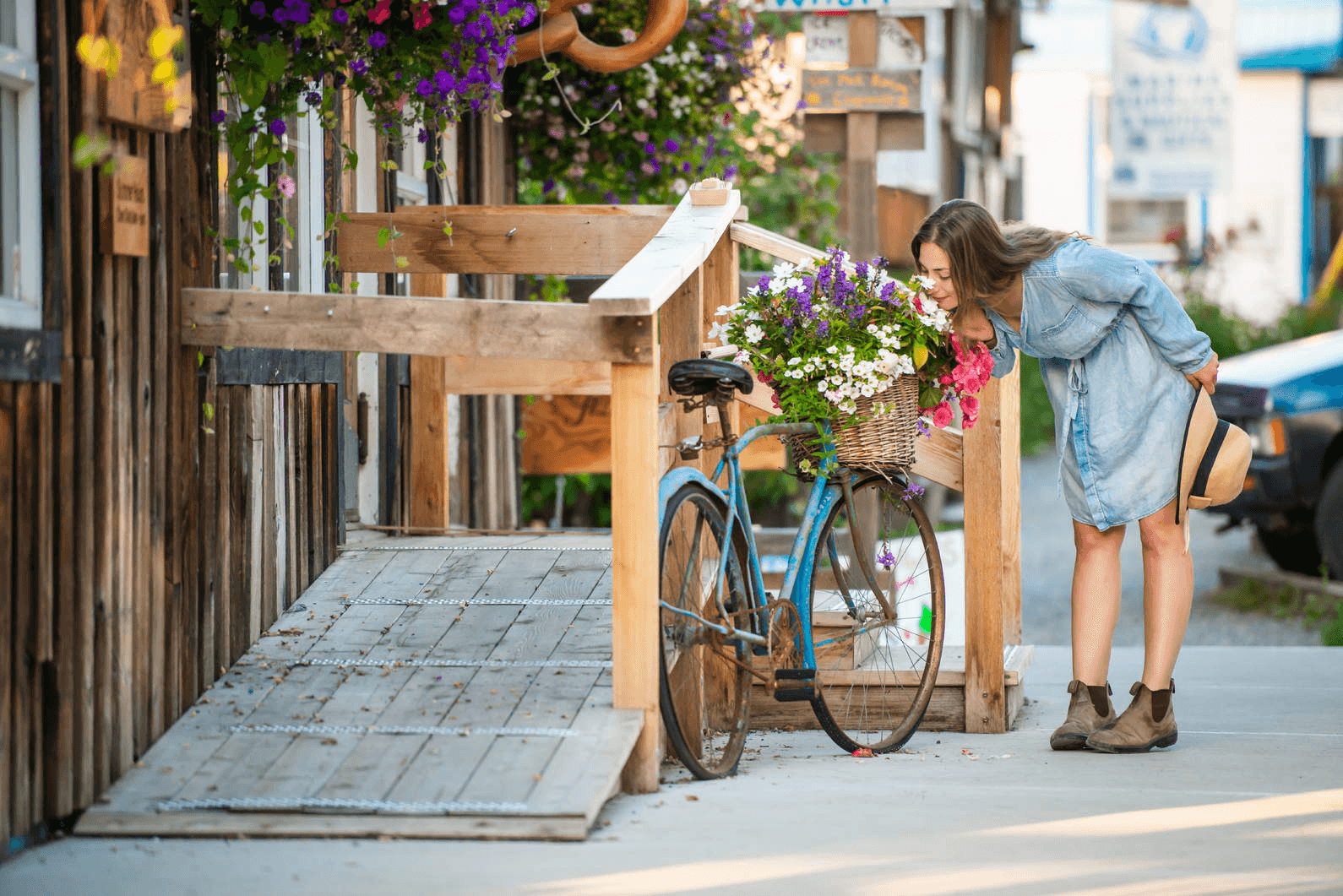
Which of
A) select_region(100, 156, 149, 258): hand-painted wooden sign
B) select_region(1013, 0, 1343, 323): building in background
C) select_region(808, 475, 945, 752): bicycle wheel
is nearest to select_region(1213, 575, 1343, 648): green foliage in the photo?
select_region(808, 475, 945, 752): bicycle wheel

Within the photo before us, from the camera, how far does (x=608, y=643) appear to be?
400 cm

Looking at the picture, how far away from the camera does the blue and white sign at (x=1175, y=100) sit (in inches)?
484

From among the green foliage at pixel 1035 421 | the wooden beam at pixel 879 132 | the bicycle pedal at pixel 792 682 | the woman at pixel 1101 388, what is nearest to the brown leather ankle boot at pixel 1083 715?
the woman at pixel 1101 388

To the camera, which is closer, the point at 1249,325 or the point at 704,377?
the point at 704,377

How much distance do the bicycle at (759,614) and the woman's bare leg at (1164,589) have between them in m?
0.61

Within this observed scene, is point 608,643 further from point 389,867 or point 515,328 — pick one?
point 389,867

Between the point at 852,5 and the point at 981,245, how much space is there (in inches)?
155

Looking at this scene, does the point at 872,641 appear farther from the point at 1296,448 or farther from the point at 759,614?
the point at 1296,448

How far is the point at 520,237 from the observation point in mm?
4805

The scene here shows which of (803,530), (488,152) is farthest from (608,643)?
(488,152)

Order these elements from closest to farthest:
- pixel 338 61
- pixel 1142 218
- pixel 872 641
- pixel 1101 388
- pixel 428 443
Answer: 1. pixel 338 61
2. pixel 1101 388
3. pixel 872 641
4. pixel 428 443
5. pixel 1142 218

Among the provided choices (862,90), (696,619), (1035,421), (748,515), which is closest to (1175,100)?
(1035,421)

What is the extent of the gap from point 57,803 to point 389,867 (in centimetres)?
75

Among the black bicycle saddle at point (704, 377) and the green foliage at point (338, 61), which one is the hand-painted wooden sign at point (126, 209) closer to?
the green foliage at point (338, 61)
